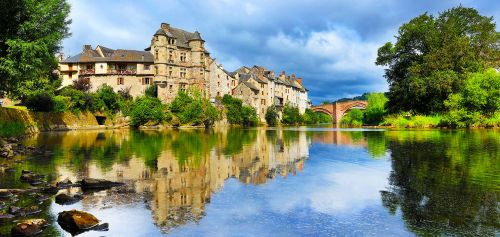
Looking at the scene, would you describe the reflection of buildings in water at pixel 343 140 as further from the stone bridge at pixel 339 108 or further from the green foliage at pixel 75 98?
the stone bridge at pixel 339 108

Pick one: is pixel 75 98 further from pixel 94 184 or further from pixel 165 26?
pixel 94 184

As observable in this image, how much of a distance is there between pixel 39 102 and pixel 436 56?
63.0 meters

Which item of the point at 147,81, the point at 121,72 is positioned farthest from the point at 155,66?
the point at 121,72

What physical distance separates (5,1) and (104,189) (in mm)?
17084

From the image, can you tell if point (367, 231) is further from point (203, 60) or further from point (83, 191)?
point (203, 60)

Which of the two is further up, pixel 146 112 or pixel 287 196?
pixel 146 112

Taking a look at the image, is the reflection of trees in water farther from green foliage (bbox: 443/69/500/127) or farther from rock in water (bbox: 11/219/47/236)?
green foliage (bbox: 443/69/500/127)

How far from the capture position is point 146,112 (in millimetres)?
76938

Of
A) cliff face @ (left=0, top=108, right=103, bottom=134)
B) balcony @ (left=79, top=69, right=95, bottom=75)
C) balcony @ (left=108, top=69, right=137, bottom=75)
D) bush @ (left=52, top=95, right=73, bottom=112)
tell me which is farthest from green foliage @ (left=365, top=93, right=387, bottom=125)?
bush @ (left=52, top=95, right=73, bottom=112)

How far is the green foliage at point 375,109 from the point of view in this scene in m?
93.9

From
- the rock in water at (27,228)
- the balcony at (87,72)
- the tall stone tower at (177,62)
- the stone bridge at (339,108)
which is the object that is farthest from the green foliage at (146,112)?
the stone bridge at (339,108)

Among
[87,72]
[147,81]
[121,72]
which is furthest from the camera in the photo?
[147,81]

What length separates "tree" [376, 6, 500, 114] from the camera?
65.2 metres

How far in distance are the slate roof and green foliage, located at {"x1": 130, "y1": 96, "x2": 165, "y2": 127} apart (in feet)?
38.8
